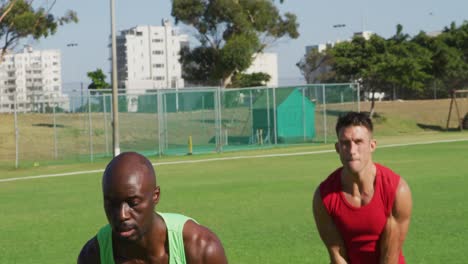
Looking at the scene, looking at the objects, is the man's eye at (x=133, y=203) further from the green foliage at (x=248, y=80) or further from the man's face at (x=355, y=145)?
the green foliage at (x=248, y=80)

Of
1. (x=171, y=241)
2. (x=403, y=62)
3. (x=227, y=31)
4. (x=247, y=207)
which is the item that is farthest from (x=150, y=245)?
(x=227, y=31)

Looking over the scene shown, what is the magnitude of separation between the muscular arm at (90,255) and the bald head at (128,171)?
309mm

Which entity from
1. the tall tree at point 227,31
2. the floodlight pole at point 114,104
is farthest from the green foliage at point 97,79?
the floodlight pole at point 114,104

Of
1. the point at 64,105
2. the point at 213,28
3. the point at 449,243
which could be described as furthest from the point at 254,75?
the point at 449,243

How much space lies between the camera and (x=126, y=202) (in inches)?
114

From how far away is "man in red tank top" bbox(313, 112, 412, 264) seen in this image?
6.14 metres

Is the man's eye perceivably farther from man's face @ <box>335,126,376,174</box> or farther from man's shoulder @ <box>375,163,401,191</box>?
man's shoulder @ <box>375,163,401,191</box>

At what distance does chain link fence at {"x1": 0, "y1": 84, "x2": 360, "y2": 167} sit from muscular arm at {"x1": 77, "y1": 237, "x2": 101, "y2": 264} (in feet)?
109

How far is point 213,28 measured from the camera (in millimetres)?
78500

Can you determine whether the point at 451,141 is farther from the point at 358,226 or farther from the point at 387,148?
the point at 358,226

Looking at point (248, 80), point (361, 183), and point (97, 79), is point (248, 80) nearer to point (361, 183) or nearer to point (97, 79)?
point (97, 79)

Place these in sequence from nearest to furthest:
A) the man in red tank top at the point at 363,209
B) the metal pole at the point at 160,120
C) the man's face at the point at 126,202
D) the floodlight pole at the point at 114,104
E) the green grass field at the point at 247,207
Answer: the man's face at the point at 126,202 → the man in red tank top at the point at 363,209 → the green grass field at the point at 247,207 → the floodlight pole at the point at 114,104 → the metal pole at the point at 160,120

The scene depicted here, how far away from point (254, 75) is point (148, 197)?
3431 inches

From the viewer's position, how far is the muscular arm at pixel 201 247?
9.93 ft
